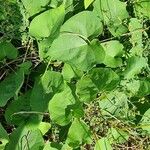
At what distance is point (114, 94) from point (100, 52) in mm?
201

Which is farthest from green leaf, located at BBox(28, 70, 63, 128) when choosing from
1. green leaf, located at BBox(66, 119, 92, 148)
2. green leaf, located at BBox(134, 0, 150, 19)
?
green leaf, located at BBox(134, 0, 150, 19)

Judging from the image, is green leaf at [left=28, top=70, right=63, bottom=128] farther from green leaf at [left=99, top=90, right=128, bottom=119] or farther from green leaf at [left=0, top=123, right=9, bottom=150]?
green leaf at [left=99, top=90, right=128, bottom=119]

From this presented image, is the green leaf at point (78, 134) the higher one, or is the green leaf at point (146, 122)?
the green leaf at point (78, 134)

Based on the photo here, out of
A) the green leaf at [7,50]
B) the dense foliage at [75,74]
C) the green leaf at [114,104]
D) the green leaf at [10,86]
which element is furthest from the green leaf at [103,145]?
the green leaf at [7,50]

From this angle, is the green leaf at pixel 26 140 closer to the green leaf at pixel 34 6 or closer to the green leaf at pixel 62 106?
the green leaf at pixel 62 106

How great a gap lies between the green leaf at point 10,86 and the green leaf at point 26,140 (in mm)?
120

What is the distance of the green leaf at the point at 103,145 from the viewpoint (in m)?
1.39

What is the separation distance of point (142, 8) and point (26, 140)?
712 millimetres

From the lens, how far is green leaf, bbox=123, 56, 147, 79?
1465 millimetres

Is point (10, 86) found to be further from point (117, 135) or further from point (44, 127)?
point (117, 135)

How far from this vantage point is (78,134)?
136 cm

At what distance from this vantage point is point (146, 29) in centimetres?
154

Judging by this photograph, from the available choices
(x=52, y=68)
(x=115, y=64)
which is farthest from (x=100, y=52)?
(x=52, y=68)

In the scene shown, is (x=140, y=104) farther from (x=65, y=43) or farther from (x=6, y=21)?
(x=6, y=21)
